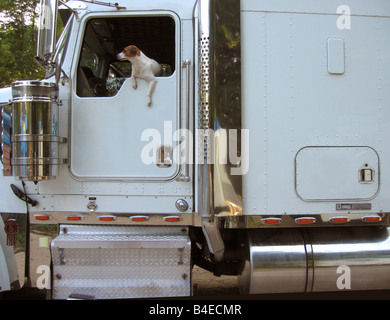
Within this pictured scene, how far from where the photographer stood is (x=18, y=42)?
26.2 feet

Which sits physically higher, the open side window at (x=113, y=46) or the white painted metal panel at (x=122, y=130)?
the open side window at (x=113, y=46)

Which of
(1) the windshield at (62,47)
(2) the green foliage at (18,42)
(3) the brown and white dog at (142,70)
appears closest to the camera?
(3) the brown and white dog at (142,70)

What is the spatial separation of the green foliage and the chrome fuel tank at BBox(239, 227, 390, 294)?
6.71 m

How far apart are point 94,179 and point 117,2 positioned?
1494 mm

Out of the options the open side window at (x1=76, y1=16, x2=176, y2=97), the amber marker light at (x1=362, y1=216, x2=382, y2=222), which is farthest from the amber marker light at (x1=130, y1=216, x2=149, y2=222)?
the amber marker light at (x1=362, y1=216, x2=382, y2=222)

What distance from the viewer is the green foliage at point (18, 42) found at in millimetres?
7746

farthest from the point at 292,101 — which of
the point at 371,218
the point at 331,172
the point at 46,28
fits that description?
the point at 46,28

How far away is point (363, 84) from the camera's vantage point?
9.41ft

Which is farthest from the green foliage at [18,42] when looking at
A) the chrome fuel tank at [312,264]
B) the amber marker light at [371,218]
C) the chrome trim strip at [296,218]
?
the amber marker light at [371,218]

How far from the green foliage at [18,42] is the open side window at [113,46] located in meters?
4.61

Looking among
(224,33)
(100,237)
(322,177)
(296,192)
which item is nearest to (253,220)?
(296,192)

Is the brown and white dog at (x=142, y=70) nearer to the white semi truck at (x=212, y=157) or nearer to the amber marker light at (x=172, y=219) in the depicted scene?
the white semi truck at (x=212, y=157)

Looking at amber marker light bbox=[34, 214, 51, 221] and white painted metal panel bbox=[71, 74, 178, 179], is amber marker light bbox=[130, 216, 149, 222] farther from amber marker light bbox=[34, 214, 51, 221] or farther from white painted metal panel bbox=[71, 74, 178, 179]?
amber marker light bbox=[34, 214, 51, 221]
